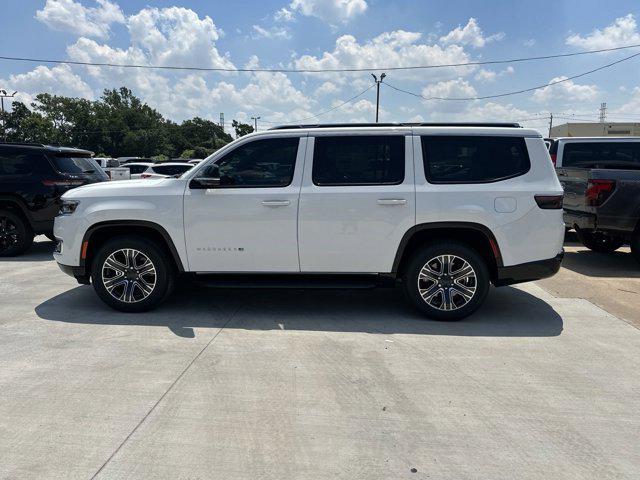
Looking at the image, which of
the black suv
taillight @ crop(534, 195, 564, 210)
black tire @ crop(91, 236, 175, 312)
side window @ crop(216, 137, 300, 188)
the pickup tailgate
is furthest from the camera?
the black suv

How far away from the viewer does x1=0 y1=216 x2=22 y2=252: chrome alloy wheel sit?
8.41 metres

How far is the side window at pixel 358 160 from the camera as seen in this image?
4.76m

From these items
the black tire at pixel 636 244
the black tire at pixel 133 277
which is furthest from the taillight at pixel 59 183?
the black tire at pixel 636 244

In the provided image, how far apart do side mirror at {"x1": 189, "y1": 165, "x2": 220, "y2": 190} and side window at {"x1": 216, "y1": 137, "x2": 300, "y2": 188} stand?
7cm

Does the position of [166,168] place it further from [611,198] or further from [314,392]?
[314,392]

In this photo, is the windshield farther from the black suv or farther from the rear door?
the rear door

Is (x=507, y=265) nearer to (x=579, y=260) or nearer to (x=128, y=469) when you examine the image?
(x=128, y=469)

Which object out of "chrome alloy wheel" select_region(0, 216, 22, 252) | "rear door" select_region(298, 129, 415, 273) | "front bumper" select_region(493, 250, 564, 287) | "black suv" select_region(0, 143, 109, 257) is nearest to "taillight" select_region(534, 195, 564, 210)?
"front bumper" select_region(493, 250, 564, 287)

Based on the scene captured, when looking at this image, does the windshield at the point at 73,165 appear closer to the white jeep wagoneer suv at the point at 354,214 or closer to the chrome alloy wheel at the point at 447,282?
the white jeep wagoneer suv at the point at 354,214

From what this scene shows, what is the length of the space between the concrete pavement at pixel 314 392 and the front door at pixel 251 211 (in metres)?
0.68

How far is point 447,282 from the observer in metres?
4.84

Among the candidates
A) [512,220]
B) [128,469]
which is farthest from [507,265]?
[128,469]

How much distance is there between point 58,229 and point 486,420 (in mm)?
4556

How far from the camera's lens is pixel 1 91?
53125mm
